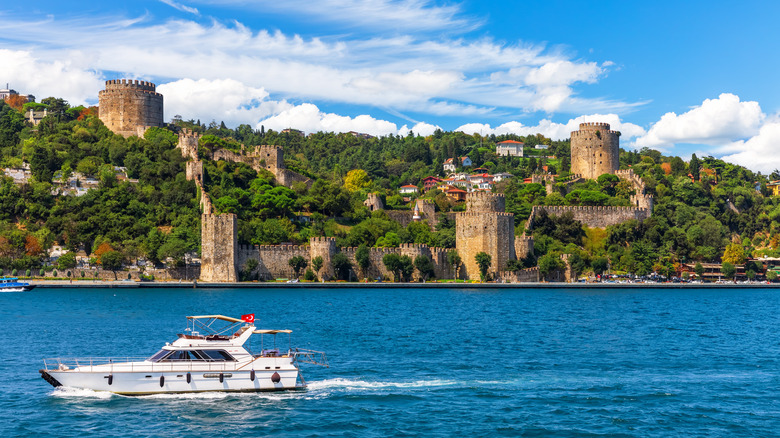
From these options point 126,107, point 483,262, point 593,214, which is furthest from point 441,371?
point 126,107

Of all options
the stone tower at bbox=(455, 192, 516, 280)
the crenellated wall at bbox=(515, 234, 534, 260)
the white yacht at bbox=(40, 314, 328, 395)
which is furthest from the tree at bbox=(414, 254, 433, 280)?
the white yacht at bbox=(40, 314, 328, 395)

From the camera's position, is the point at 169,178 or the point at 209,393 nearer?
the point at 209,393

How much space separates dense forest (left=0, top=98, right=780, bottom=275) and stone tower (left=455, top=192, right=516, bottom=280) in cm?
287

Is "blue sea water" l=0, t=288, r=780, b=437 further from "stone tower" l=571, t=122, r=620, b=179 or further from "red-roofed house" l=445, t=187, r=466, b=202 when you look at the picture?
"red-roofed house" l=445, t=187, r=466, b=202

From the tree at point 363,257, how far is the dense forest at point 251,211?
8.41ft

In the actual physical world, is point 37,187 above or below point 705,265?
above

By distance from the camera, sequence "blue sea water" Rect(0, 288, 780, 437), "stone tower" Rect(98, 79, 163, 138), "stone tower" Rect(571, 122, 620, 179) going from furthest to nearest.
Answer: "stone tower" Rect(571, 122, 620, 179)
"stone tower" Rect(98, 79, 163, 138)
"blue sea water" Rect(0, 288, 780, 437)

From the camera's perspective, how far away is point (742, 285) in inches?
2505

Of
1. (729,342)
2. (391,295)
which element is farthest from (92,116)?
(729,342)

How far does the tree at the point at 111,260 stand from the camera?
56106 mm

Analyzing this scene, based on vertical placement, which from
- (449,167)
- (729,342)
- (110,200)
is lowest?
(729,342)

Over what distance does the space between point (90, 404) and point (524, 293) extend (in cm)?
3868

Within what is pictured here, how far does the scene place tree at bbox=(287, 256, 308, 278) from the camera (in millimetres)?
58156

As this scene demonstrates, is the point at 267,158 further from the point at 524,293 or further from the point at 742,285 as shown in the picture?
the point at 742,285
